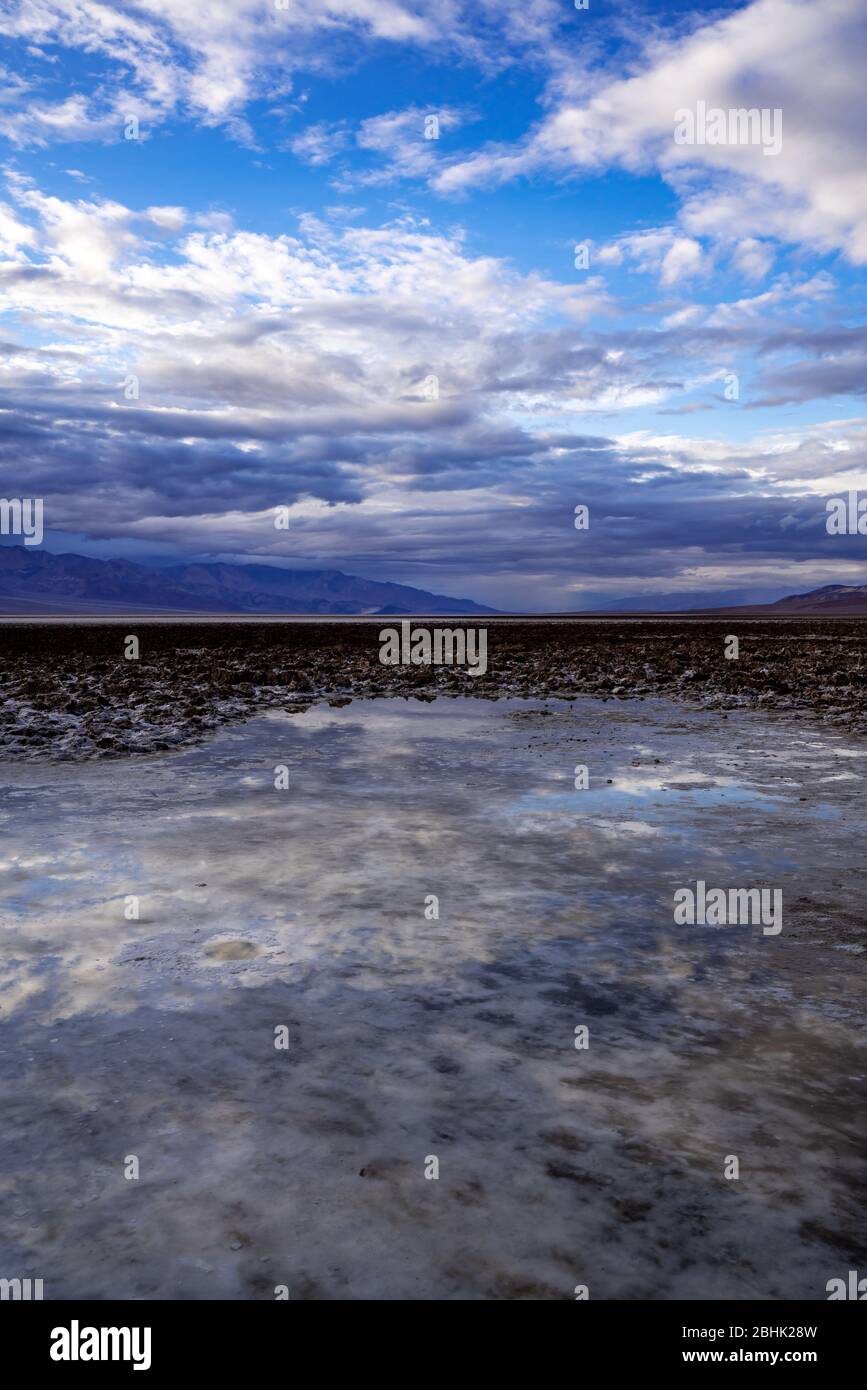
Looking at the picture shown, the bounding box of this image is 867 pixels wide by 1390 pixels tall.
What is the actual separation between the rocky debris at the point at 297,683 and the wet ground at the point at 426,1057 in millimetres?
6715

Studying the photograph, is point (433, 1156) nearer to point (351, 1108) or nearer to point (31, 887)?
point (351, 1108)

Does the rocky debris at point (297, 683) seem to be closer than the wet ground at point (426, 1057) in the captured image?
No

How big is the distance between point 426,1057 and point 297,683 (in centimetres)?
2183

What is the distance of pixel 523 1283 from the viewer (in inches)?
117

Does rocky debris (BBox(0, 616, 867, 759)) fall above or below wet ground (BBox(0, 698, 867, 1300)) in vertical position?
above

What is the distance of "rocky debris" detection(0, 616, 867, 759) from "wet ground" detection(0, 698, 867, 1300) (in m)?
6.71

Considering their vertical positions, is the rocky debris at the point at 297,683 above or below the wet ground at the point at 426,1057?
above

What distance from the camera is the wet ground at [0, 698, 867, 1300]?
314 cm

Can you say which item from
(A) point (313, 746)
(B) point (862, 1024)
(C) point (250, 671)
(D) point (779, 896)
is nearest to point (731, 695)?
(A) point (313, 746)

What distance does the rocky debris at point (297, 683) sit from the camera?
656 inches

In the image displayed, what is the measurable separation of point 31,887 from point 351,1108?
4460 millimetres

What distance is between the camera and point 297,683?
25875 millimetres

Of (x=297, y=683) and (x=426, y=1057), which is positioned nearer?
(x=426, y=1057)

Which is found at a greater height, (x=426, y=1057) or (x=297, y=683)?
(x=297, y=683)
